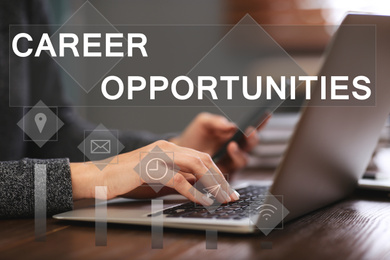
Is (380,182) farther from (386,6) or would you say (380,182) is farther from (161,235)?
(386,6)

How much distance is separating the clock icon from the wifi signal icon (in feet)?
→ 0.65

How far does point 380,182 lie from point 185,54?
248 cm

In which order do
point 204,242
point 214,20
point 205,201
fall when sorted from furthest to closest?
point 214,20 < point 205,201 < point 204,242

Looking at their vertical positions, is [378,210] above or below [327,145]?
below

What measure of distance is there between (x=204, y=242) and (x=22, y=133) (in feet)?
2.70

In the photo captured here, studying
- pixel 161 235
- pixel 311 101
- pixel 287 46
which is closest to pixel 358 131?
pixel 311 101

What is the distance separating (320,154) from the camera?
479 mm

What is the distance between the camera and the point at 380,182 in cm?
77

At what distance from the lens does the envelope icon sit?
1097mm

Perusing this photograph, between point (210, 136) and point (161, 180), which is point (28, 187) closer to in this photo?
point (161, 180)
